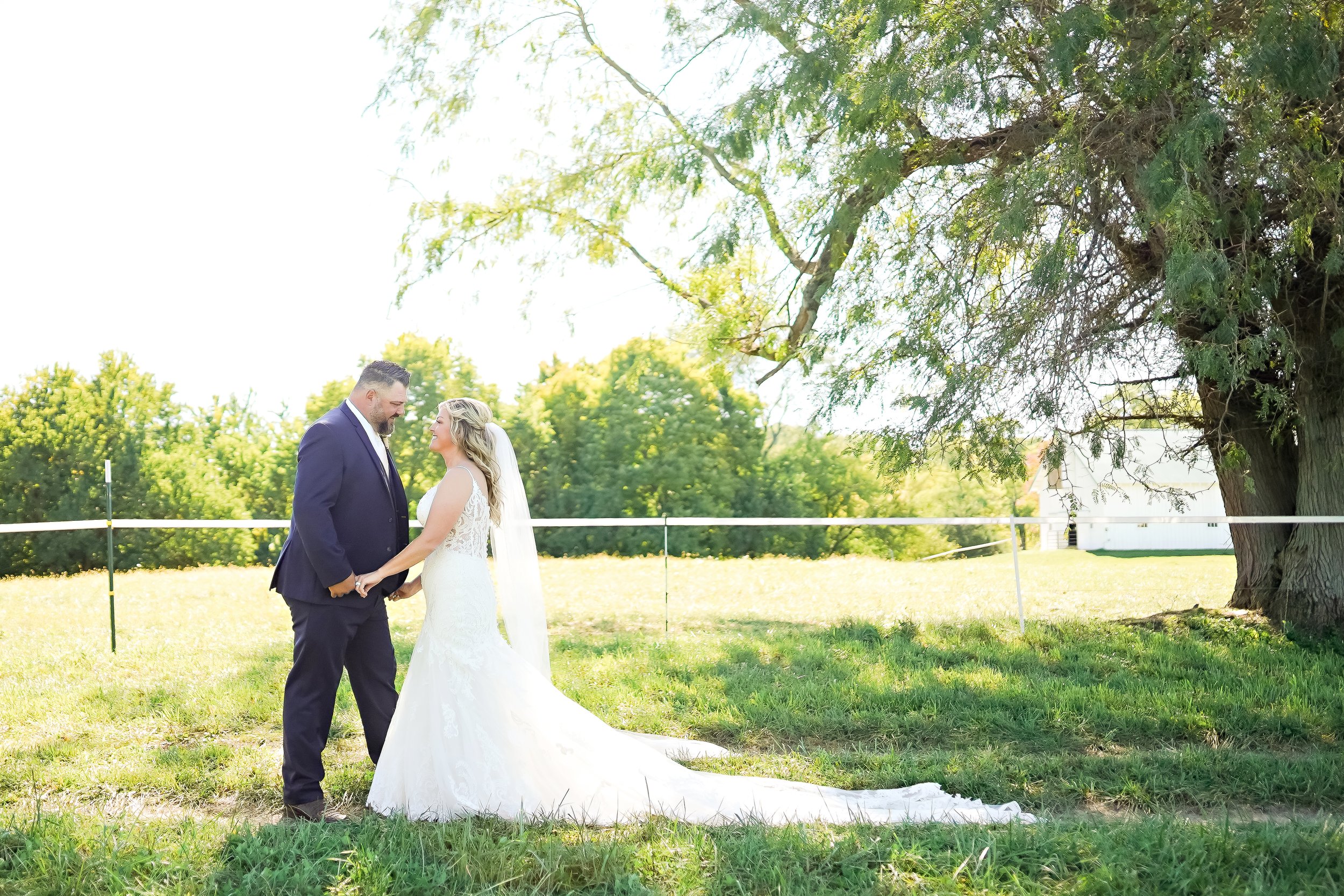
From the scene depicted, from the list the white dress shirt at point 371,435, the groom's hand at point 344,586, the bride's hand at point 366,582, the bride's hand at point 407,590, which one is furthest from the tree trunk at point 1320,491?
the groom's hand at point 344,586

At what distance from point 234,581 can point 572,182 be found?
11392mm

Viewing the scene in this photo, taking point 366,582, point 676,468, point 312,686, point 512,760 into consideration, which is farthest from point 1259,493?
point 676,468

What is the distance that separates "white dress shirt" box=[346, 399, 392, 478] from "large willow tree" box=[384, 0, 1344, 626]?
14.0 ft

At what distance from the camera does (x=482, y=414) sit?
16.5 ft

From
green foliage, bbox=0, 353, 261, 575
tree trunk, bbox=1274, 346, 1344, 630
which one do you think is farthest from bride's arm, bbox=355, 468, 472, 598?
green foliage, bbox=0, 353, 261, 575

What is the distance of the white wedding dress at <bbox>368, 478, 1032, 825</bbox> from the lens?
443cm

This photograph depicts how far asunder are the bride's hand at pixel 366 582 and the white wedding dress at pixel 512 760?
0.80 ft

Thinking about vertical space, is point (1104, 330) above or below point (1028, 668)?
above

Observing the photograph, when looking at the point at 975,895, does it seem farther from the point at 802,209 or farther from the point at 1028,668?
the point at 802,209

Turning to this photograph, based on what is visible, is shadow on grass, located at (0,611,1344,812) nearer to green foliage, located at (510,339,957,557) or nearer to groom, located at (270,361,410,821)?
groom, located at (270,361,410,821)

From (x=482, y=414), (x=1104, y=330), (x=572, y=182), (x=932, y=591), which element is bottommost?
(x=932, y=591)

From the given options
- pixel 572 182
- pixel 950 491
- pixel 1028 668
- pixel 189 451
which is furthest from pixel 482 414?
pixel 950 491

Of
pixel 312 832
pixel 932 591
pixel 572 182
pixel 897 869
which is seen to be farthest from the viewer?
pixel 932 591

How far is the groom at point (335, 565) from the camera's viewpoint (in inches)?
183
